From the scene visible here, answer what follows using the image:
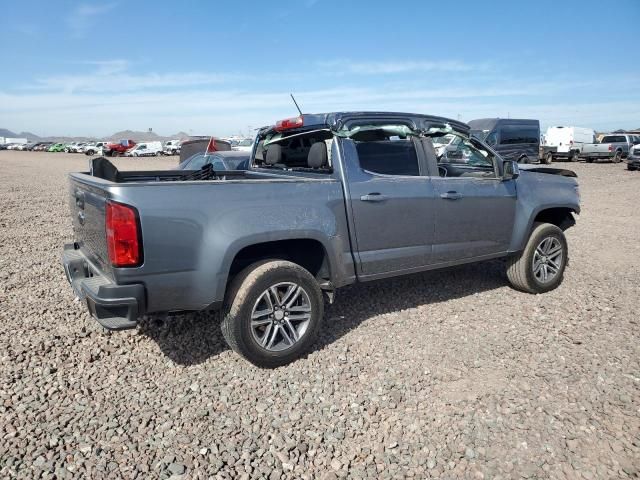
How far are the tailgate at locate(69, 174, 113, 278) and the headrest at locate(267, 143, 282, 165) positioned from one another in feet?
6.11

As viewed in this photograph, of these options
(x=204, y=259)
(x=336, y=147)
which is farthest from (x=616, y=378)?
(x=204, y=259)

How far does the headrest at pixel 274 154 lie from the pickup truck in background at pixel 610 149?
30542 millimetres

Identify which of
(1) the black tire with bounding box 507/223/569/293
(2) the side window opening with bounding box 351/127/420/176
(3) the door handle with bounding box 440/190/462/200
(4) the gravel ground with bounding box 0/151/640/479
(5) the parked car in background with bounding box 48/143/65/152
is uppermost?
(5) the parked car in background with bounding box 48/143/65/152

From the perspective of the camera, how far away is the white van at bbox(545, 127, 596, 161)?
1164 inches

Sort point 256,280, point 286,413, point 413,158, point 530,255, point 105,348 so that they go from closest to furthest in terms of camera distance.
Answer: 1. point 286,413
2. point 256,280
3. point 105,348
4. point 413,158
5. point 530,255

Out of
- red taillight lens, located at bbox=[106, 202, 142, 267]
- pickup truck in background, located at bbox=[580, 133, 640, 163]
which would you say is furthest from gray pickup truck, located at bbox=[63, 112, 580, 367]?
pickup truck in background, located at bbox=[580, 133, 640, 163]

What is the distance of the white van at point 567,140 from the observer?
2956 centimetres

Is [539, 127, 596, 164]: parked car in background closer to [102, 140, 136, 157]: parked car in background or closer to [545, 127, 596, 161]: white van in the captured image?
[545, 127, 596, 161]: white van

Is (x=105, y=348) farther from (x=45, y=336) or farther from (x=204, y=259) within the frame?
(x=204, y=259)

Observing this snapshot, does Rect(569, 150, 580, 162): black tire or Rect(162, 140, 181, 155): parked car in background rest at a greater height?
Rect(162, 140, 181, 155): parked car in background

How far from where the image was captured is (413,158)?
4.41 meters

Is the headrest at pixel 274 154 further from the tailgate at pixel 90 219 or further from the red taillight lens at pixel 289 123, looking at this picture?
the tailgate at pixel 90 219

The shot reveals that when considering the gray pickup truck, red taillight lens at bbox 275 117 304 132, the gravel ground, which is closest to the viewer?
the gravel ground

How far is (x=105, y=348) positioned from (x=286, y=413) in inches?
68.5
